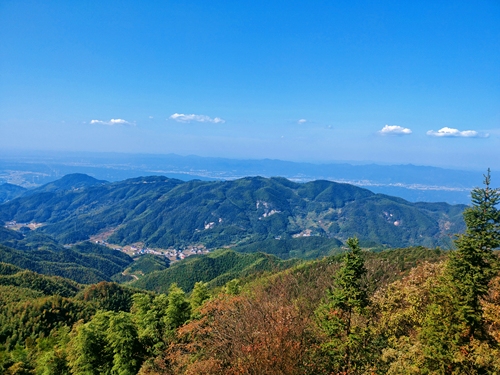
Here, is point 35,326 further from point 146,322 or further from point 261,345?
point 261,345

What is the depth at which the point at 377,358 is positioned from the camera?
65.8 ft

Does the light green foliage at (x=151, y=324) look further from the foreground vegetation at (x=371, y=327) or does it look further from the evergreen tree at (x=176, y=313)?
the foreground vegetation at (x=371, y=327)

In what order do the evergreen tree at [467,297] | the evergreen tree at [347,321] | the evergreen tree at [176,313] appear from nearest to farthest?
1. the evergreen tree at [467,297]
2. the evergreen tree at [347,321]
3. the evergreen tree at [176,313]

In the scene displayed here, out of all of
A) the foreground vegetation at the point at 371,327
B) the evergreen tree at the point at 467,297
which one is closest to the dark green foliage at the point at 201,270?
the foreground vegetation at the point at 371,327

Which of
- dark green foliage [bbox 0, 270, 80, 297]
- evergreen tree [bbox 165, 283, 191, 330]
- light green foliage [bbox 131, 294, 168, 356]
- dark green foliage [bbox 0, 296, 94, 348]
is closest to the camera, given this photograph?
light green foliage [bbox 131, 294, 168, 356]

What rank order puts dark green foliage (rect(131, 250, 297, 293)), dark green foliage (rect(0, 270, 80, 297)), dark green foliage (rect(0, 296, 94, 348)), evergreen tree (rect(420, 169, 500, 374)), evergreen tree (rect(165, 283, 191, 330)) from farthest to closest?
dark green foliage (rect(131, 250, 297, 293)) → dark green foliage (rect(0, 270, 80, 297)) → dark green foliage (rect(0, 296, 94, 348)) → evergreen tree (rect(165, 283, 191, 330)) → evergreen tree (rect(420, 169, 500, 374))

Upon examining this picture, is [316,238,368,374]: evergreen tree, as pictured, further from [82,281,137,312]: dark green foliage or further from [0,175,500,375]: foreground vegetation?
[82,281,137,312]: dark green foliage

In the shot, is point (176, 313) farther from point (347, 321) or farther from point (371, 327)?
point (371, 327)

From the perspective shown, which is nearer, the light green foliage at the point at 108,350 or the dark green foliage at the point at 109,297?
the light green foliage at the point at 108,350

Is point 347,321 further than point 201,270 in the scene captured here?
No

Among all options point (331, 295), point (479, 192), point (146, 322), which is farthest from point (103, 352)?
point (479, 192)

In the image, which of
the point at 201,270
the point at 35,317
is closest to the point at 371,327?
the point at 35,317

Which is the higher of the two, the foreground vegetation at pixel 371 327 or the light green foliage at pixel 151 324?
the foreground vegetation at pixel 371 327

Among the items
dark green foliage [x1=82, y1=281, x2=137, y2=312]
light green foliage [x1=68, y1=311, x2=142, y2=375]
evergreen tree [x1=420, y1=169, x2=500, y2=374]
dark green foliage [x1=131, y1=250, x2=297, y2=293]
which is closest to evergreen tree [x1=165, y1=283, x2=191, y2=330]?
light green foliage [x1=68, y1=311, x2=142, y2=375]
